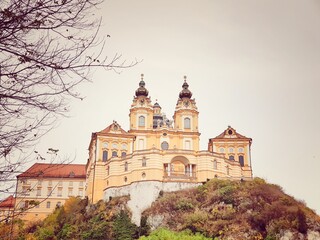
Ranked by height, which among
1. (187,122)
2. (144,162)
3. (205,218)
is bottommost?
(205,218)

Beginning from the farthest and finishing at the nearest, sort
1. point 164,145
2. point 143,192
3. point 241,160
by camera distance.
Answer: point 241,160 → point 164,145 → point 143,192

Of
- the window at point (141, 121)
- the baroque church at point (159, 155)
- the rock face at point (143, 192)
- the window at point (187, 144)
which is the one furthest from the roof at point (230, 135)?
the rock face at point (143, 192)

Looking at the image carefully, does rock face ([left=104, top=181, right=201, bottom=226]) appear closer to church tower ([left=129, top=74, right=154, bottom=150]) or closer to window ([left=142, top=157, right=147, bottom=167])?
window ([left=142, top=157, right=147, bottom=167])

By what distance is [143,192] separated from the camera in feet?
129

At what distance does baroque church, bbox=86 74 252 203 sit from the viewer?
40.5 meters

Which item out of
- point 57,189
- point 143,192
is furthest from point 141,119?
point 57,189

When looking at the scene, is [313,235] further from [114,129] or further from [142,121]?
[114,129]

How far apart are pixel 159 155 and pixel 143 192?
399 cm

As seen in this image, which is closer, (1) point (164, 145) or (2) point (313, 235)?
(2) point (313, 235)

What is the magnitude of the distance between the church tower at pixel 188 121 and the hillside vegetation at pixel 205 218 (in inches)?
350

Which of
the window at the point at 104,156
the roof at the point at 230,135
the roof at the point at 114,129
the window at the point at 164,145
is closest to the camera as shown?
the window at the point at 104,156

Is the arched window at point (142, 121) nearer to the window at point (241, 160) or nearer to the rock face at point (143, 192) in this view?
the rock face at point (143, 192)

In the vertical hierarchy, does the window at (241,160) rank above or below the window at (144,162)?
above

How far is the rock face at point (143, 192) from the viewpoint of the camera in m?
38.5
